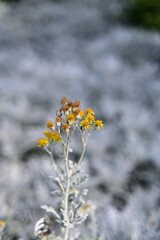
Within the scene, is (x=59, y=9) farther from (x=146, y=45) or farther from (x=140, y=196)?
(x=140, y=196)

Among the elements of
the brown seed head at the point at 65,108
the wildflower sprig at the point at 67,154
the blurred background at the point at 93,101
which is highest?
the blurred background at the point at 93,101

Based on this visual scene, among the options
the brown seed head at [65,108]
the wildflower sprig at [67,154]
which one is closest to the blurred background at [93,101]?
the wildflower sprig at [67,154]

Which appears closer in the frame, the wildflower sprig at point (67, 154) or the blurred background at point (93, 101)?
the wildflower sprig at point (67, 154)

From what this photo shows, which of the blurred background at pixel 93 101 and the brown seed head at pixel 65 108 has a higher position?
the blurred background at pixel 93 101

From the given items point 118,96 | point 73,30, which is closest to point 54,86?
point 118,96

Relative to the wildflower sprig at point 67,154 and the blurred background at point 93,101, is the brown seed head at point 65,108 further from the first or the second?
the blurred background at point 93,101

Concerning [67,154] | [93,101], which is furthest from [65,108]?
[93,101]

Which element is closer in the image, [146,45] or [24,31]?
[146,45]

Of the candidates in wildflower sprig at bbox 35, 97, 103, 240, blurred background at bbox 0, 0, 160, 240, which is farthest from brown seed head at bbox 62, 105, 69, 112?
blurred background at bbox 0, 0, 160, 240

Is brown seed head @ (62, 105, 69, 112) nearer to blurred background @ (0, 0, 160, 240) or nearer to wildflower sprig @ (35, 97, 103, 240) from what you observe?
wildflower sprig @ (35, 97, 103, 240)
